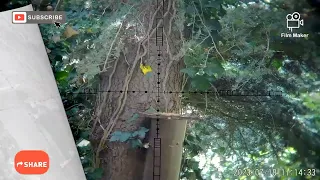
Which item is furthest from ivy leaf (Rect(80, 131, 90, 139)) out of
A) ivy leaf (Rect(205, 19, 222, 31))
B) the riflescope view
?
ivy leaf (Rect(205, 19, 222, 31))

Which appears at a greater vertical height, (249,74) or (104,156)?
(249,74)

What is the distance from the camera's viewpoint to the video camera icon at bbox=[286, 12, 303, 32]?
4.26 ft

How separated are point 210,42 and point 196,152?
1.04ft

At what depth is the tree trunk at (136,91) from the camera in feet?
4.28

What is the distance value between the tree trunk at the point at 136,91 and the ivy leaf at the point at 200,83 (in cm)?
4

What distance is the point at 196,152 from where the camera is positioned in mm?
1312

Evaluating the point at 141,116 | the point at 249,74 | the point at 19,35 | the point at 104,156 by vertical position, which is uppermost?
the point at 19,35

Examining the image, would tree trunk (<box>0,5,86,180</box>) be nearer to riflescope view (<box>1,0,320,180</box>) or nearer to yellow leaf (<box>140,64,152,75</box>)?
riflescope view (<box>1,0,320,180</box>)

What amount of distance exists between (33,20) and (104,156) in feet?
1.42

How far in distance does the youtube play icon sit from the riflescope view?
0.11 ft

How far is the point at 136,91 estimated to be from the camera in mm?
1311

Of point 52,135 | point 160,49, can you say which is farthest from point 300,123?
point 52,135

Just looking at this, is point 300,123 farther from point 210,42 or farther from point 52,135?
point 52,135

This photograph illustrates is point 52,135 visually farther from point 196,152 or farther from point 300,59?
point 300,59
